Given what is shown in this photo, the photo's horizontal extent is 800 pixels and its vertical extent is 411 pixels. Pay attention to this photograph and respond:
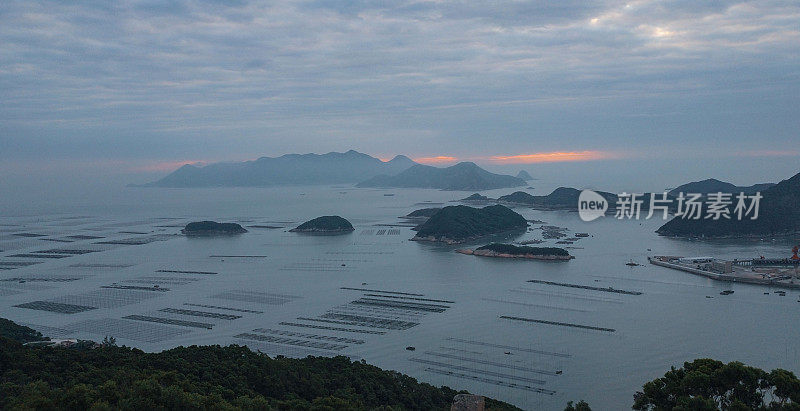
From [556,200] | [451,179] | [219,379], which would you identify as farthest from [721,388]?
[451,179]

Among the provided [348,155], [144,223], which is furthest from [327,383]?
[348,155]

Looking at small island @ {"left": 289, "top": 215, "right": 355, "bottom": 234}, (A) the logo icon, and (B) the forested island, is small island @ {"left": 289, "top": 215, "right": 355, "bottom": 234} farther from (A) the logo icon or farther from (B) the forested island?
(B) the forested island

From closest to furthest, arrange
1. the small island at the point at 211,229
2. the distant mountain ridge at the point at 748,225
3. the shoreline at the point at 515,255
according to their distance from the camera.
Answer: the shoreline at the point at 515,255, the distant mountain ridge at the point at 748,225, the small island at the point at 211,229

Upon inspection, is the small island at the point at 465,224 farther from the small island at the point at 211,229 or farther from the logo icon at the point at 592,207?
the small island at the point at 211,229

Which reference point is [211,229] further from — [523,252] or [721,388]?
[721,388]

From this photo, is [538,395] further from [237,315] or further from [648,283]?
[648,283]

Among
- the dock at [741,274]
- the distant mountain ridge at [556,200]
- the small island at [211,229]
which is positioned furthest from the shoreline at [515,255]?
the distant mountain ridge at [556,200]
